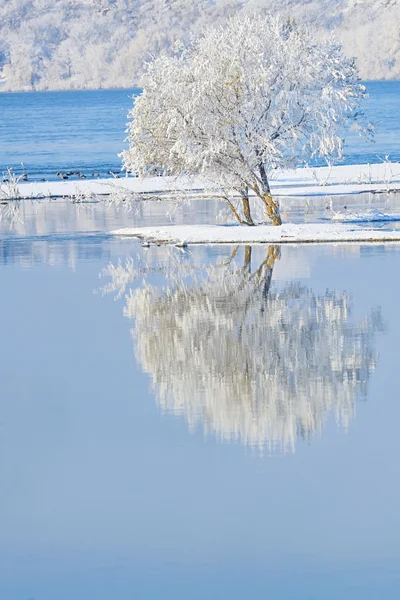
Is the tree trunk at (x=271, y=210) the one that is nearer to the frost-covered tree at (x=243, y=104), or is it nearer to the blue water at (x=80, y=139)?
the frost-covered tree at (x=243, y=104)

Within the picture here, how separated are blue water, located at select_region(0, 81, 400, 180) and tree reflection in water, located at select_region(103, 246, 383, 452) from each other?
13.7 metres

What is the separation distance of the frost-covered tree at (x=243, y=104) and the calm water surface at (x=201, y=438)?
843 cm

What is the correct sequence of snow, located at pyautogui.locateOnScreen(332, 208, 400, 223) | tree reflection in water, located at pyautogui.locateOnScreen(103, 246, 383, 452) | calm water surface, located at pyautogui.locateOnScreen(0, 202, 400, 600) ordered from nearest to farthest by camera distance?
calm water surface, located at pyautogui.locateOnScreen(0, 202, 400, 600) < tree reflection in water, located at pyautogui.locateOnScreen(103, 246, 383, 452) < snow, located at pyautogui.locateOnScreen(332, 208, 400, 223)

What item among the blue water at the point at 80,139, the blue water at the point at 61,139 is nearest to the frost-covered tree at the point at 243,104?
the blue water at the point at 80,139

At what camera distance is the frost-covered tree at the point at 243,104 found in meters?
34.1

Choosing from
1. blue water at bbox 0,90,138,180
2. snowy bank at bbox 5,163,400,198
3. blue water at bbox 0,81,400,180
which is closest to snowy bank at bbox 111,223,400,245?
blue water at bbox 0,81,400,180

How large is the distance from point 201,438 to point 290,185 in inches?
1490

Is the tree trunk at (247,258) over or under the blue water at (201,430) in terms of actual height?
over

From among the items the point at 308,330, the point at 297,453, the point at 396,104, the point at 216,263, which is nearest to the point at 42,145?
the point at 396,104

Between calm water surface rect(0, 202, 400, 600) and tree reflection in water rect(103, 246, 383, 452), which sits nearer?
calm water surface rect(0, 202, 400, 600)

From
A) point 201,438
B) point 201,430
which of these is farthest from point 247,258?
point 201,438

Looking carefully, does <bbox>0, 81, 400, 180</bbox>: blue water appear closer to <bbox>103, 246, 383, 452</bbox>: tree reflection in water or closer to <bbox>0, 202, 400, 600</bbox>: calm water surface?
<bbox>103, 246, 383, 452</bbox>: tree reflection in water

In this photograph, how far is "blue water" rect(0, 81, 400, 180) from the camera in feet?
248

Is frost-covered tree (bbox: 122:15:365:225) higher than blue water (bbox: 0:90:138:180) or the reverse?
the reverse
